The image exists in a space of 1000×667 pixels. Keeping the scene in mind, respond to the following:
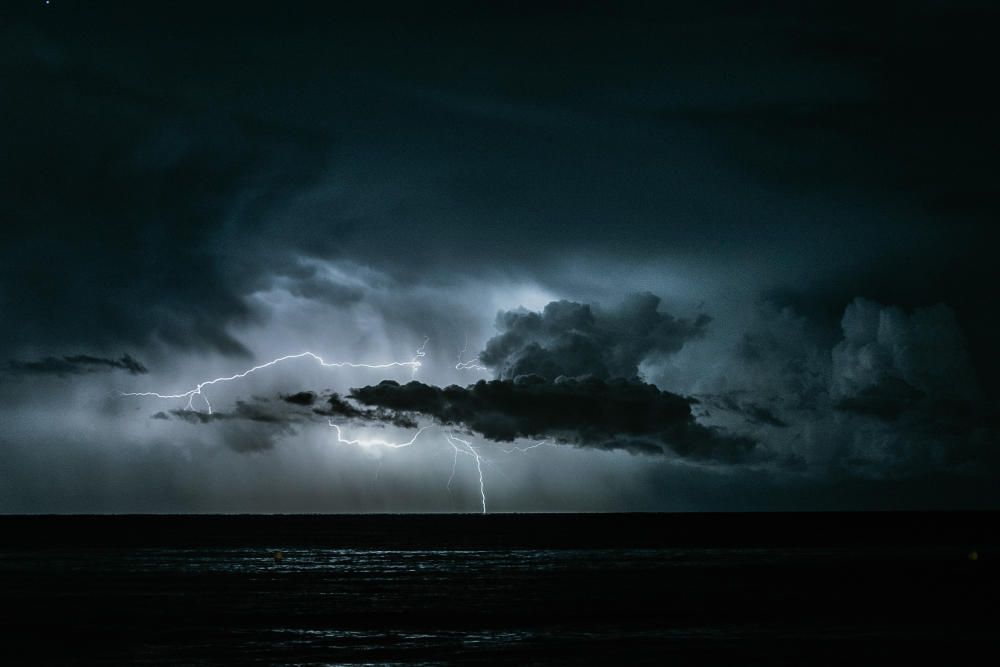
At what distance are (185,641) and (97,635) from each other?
6.09 metres

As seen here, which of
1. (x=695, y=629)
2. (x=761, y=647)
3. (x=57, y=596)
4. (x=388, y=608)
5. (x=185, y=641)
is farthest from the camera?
(x=57, y=596)

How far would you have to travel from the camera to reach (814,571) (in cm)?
10088

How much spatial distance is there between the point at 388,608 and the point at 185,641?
17.3 metres

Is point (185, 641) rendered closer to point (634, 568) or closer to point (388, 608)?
point (388, 608)

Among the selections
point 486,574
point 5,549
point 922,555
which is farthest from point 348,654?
point 5,549

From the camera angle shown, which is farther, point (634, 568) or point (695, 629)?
point (634, 568)

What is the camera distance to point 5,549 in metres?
152

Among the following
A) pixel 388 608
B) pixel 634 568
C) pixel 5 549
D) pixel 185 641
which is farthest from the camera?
pixel 5 549

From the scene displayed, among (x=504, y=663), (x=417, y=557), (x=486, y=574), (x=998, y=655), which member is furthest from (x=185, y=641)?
(x=417, y=557)

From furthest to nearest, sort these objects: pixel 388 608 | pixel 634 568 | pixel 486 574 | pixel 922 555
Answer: pixel 922 555 → pixel 634 568 → pixel 486 574 → pixel 388 608

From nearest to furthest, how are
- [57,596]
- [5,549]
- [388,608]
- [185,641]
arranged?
[185,641]
[388,608]
[57,596]
[5,549]

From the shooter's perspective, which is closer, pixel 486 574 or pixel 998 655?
pixel 998 655

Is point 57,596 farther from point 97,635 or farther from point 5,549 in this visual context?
point 5,549

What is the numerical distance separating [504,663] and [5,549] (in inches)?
5099
